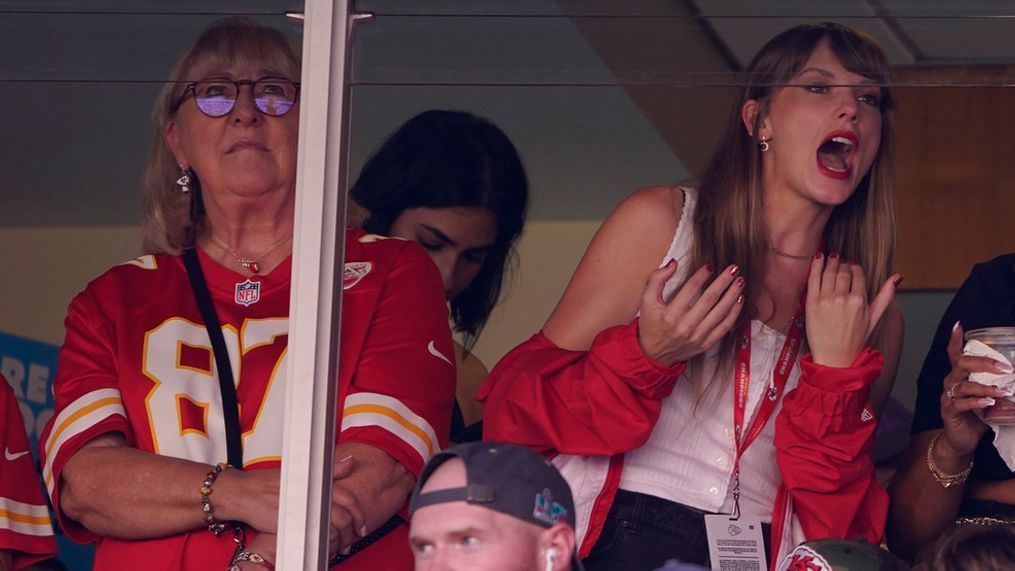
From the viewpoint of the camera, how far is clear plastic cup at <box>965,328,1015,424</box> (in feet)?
8.98

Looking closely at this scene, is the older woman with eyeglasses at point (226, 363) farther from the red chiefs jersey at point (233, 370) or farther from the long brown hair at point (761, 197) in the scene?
the long brown hair at point (761, 197)

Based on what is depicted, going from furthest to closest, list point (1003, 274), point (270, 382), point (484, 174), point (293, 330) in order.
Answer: point (484, 174) → point (1003, 274) → point (270, 382) → point (293, 330)

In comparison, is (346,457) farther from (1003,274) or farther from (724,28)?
(1003,274)

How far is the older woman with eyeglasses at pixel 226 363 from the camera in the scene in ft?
8.79

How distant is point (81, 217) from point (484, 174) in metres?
1.64

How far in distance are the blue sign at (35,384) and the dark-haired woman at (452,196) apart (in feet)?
4.10

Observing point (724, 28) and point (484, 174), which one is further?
point (484, 174)

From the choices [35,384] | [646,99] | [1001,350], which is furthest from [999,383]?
[35,384]

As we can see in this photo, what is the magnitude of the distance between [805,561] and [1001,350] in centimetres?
56

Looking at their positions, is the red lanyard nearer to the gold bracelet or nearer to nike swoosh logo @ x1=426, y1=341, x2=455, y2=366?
the gold bracelet

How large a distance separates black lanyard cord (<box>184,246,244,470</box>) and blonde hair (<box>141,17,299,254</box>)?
14 cm

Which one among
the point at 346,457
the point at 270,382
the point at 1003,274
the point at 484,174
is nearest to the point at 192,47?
the point at 270,382

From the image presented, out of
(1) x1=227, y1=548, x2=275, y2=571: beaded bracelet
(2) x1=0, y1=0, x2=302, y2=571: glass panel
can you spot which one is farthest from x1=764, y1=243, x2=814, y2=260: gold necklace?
(2) x1=0, y1=0, x2=302, y2=571: glass panel

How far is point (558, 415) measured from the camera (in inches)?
107
